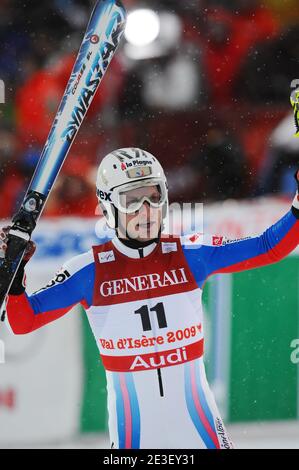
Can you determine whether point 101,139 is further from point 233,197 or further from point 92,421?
point 92,421

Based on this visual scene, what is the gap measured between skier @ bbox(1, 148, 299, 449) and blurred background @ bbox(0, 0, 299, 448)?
5.00 feet

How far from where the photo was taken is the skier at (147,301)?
12.2ft

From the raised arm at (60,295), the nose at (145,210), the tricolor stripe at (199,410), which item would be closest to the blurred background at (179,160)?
the raised arm at (60,295)

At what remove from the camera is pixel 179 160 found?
20.8 feet

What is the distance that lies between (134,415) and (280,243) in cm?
96

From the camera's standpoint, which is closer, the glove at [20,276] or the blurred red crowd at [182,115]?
the glove at [20,276]

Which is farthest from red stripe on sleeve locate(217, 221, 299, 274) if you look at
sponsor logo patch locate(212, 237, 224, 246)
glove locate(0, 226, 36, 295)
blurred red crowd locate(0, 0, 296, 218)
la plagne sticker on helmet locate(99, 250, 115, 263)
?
blurred red crowd locate(0, 0, 296, 218)

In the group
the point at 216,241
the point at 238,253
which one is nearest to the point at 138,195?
the point at 216,241

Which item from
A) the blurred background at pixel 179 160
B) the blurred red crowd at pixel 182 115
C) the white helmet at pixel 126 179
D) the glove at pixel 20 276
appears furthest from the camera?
the blurred red crowd at pixel 182 115

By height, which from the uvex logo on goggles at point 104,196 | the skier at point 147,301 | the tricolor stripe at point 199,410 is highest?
the uvex logo on goggles at point 104,196

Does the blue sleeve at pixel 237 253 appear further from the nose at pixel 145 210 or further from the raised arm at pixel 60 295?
the raised arm at pixel 60 295

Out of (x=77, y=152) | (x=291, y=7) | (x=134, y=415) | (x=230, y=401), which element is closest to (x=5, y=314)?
(x=134, y=415)

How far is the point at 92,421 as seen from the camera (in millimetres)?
5273

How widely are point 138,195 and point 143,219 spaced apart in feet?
0.37
